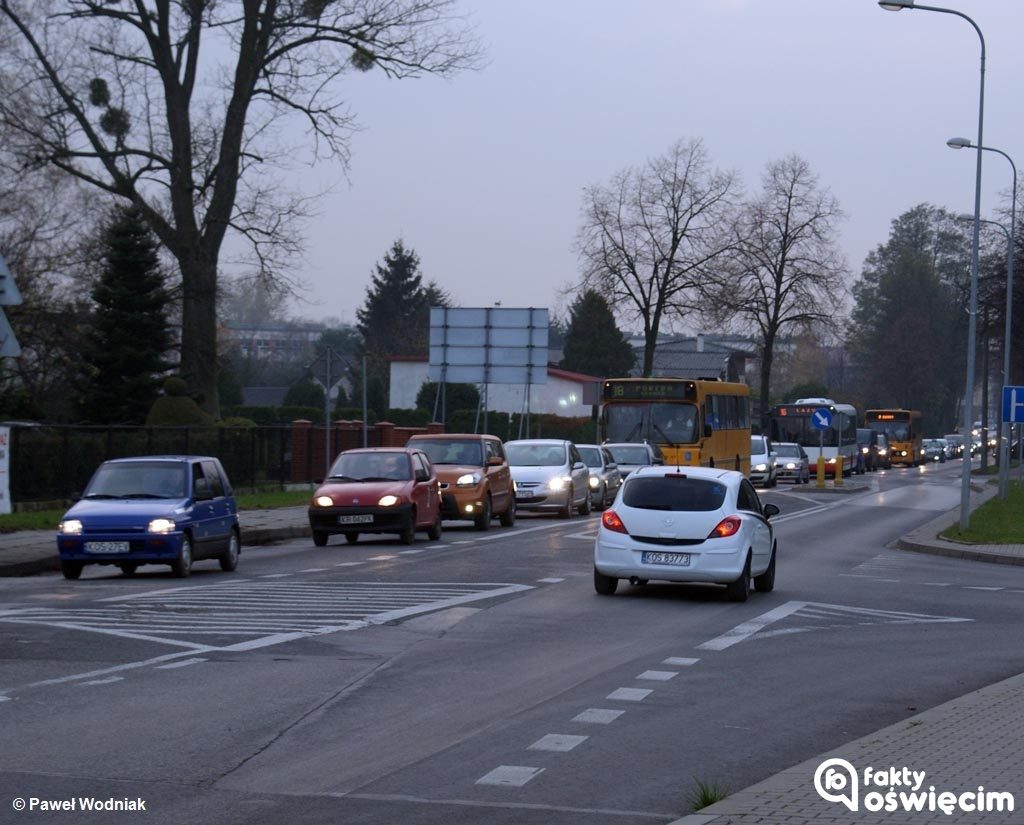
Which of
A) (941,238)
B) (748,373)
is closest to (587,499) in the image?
(941,238)

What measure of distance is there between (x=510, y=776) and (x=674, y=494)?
32.8 feet

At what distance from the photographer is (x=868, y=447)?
88562mm

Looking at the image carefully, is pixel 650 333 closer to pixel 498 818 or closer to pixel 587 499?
pixel 587 499

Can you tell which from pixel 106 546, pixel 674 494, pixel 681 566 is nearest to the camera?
pixel 681 566

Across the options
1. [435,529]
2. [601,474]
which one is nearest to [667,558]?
[435,529]

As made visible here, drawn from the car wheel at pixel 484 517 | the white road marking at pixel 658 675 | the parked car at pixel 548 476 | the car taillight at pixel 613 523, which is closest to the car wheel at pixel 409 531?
the car wheel at pixel 484 517

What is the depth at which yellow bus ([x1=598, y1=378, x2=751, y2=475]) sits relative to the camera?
1641 inches

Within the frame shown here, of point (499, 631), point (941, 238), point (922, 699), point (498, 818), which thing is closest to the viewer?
point (498, 818)

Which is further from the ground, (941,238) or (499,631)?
(941,238)

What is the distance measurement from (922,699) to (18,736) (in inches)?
241

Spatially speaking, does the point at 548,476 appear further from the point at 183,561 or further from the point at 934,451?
the point at 934,451

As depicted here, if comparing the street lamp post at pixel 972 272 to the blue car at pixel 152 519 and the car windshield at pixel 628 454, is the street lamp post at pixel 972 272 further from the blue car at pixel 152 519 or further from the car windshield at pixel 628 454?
the blue car at pixel 152 519

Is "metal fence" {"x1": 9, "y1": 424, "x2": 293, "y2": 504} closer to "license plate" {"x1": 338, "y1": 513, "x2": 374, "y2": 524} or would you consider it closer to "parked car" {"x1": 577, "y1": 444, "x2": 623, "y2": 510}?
"license plate" {"x1": 338, "y1": 513, "x2": 374, "y2": 524}

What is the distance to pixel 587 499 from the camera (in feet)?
125
